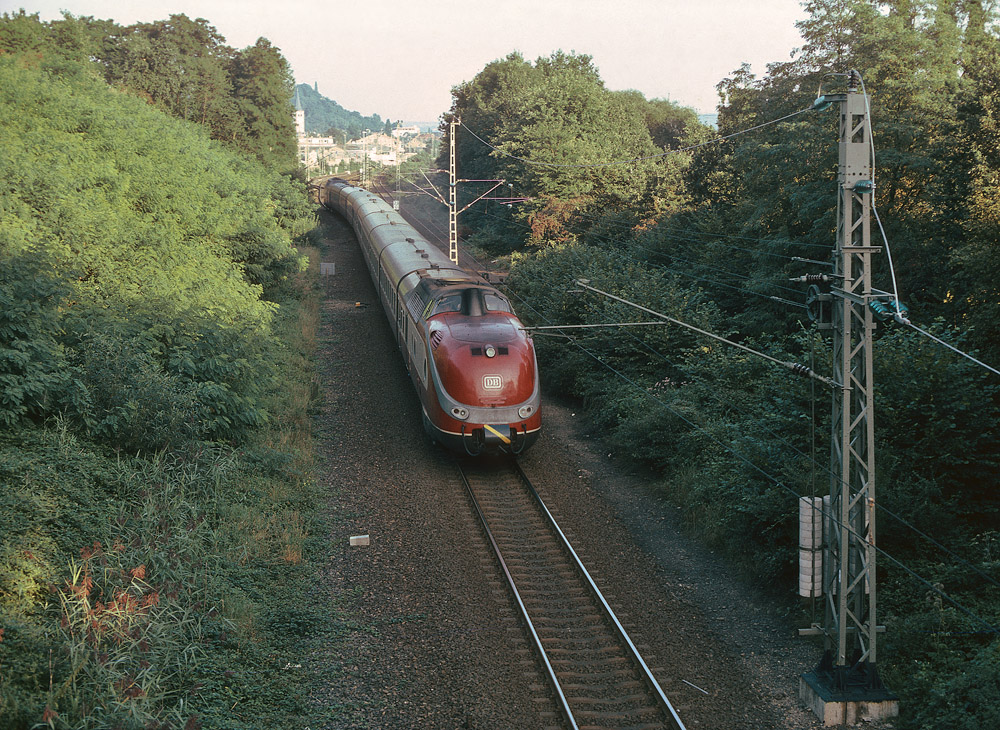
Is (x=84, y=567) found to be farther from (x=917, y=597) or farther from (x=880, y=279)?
(x=880, y=279)

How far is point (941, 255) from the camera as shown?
19141 millimetres

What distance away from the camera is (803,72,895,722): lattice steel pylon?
8.83 m

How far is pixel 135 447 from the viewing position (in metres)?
14.1

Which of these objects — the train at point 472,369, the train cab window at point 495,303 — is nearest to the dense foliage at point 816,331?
the train cab window at point 495,303

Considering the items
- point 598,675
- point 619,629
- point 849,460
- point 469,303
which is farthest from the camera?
point 469,303

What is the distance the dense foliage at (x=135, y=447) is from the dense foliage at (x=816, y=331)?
744 cm

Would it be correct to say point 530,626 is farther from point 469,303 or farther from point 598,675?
point 469,303

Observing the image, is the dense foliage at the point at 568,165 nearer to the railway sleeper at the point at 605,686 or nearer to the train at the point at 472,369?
the train at the point at 472,369

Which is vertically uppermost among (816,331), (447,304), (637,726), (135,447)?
(447,304)

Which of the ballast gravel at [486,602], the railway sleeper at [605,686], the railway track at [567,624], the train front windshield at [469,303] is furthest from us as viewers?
the train front windshield at [469,303]

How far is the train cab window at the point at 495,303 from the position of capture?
61.1 feet

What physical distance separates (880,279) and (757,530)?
1165 cm

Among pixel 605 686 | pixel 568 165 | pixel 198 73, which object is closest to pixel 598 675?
pixel 605 686

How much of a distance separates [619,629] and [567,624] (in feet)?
2.69
